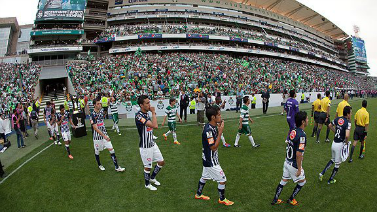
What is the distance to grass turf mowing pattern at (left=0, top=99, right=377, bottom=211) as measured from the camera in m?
5.06

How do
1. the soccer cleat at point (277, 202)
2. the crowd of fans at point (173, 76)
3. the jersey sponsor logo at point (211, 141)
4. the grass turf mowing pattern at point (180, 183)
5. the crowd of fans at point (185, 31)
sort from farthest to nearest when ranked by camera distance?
the crowd of fans at point (185, 31), the crowd of fans at point (173, 76), the grass turf mowing pattern at point (180, 183), the soccer cleat at point (277, 202), the jersey sponsor logo at point (211, 141)

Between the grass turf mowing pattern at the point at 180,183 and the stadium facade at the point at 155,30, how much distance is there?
25.4 meters

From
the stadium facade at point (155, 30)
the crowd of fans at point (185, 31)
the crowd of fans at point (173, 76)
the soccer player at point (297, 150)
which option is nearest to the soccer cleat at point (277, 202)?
the soccer player at point (297, 150)

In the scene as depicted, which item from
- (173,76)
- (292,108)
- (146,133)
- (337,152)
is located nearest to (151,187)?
(146,133)

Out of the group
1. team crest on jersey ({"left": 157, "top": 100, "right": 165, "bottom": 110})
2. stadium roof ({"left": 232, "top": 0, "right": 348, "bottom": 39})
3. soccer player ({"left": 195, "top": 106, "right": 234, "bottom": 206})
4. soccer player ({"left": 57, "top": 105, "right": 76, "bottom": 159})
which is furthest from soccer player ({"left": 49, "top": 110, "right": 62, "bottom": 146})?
stadium roof ({"left": 232, "top": 0, "right": 348, "bottom": 39})

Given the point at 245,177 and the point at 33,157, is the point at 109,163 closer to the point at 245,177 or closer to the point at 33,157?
the point at 33,157

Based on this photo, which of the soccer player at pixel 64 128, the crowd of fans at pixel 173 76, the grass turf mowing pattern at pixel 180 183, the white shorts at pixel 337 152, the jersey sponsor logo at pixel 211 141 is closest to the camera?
the jersey sponsor logo at pixel 211 141

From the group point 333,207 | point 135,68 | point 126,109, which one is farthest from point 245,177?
point 135,68

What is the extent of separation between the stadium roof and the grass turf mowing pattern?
55.9m

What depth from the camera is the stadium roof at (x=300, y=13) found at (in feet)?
191

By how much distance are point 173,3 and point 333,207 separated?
1865 inches

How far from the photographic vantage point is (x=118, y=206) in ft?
16.6

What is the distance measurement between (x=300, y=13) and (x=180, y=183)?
74.4m

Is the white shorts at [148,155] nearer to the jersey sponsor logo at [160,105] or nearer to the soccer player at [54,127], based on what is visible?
the soccer player at [54,127]
